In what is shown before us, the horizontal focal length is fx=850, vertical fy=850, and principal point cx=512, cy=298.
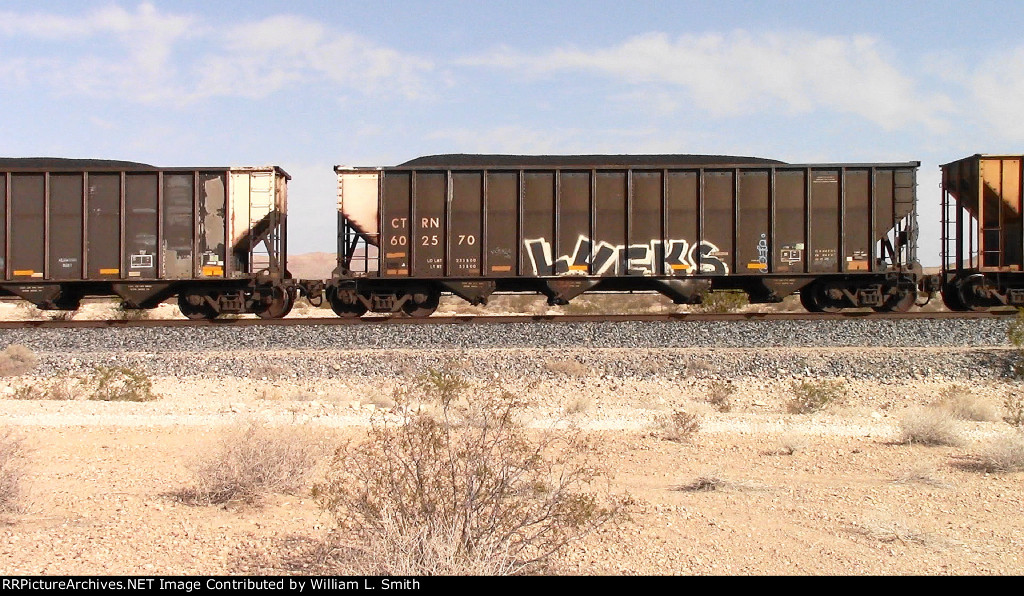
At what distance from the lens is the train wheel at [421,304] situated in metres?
18.4

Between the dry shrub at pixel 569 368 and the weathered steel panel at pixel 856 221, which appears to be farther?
the weathered steel panel at pixel 856 221

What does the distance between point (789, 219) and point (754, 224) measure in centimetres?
77

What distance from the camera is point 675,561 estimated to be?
5145 mm

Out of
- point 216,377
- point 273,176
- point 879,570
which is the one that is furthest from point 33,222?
point 879,570

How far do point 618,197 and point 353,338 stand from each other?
6348 mm

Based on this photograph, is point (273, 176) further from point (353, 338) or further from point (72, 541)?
point (72, 541)

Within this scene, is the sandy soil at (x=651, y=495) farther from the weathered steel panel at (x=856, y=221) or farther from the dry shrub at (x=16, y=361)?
the weathered steel panel at (x=856, y=221)

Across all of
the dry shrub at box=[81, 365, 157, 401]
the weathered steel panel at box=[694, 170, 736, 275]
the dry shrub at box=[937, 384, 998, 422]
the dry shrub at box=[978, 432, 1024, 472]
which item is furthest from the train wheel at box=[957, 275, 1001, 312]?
the dry shrub at box=[81, 365, 157, 401]

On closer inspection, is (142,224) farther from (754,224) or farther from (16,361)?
(754,224)

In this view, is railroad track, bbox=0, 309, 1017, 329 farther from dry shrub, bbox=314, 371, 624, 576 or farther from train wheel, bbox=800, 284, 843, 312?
dry shrub, bbox=314, 371, 624, 576

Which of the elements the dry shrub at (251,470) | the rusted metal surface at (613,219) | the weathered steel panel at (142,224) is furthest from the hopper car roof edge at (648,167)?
the dry shrub at (251,470)

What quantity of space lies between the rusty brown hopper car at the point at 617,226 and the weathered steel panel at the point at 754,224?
2cm

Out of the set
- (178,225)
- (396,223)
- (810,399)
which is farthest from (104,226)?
(810,399)

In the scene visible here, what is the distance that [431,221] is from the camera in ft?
59.2
